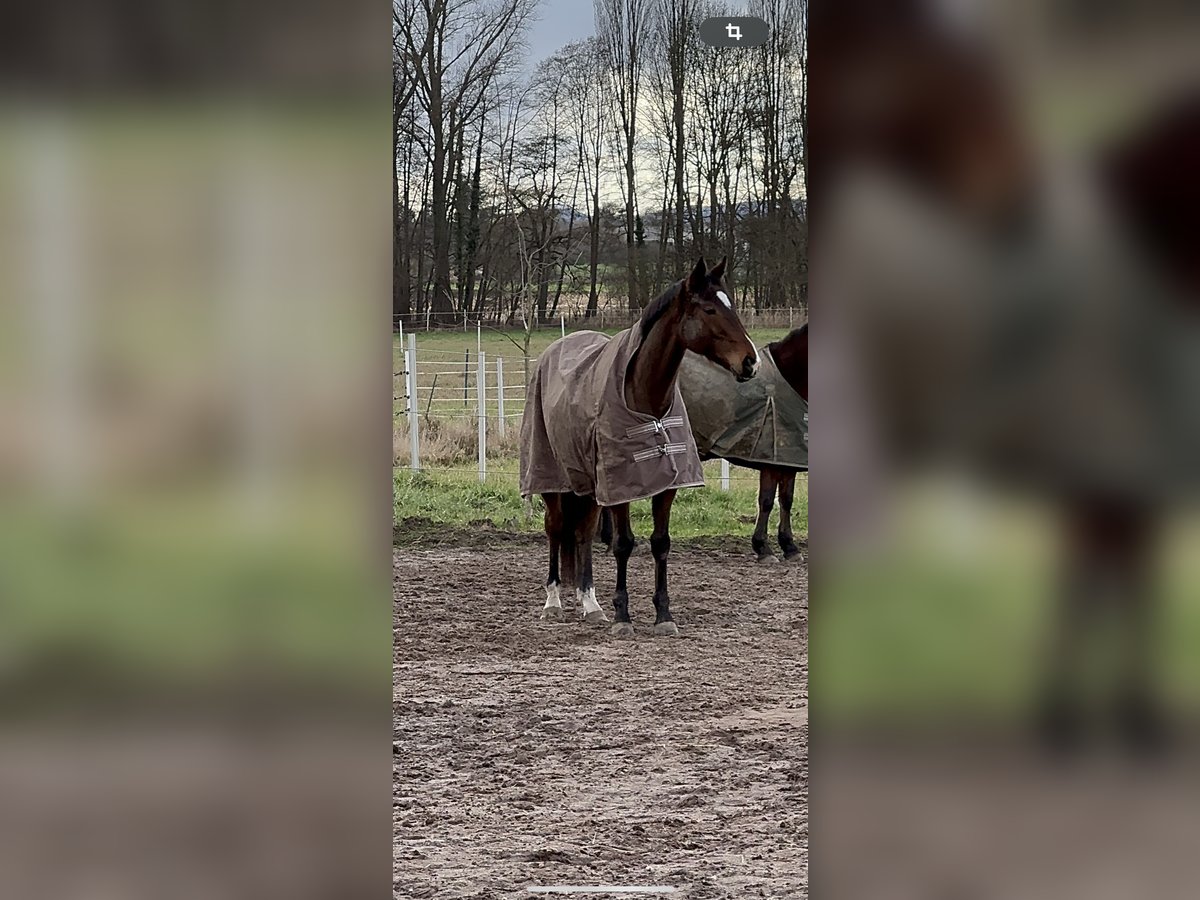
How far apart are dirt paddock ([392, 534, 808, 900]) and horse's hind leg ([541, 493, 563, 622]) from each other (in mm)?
85

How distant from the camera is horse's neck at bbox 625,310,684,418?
5.24 meters

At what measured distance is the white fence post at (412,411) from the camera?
29.7 feet

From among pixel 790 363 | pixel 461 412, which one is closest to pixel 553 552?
pixel 790 363

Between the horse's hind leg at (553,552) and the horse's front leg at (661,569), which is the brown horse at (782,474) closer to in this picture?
the horse's hind leg at (553,552)

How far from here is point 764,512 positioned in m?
7.20

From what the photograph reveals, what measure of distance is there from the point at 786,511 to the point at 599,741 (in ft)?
11.7

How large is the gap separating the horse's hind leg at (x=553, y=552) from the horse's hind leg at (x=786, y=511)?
179 cm

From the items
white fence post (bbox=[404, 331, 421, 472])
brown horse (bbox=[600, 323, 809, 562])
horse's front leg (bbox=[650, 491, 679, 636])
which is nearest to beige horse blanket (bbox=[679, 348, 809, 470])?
brown horse (bbox=[600, 323, 809, 562])
